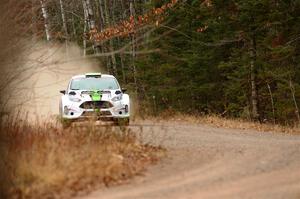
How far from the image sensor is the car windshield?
18.5 meters

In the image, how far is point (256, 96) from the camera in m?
24.2

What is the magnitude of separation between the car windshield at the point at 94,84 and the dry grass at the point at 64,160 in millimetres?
6417

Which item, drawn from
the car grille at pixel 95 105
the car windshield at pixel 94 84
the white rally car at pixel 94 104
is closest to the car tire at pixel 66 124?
the white rally car at pixel 94 104

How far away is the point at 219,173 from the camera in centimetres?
1008

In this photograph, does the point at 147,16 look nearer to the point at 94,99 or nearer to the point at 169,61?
the point at 169,61

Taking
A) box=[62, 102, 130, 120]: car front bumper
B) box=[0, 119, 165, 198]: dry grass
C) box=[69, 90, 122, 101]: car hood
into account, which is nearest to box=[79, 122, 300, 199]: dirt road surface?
box=[0, 119, 165, 198]: dry grass

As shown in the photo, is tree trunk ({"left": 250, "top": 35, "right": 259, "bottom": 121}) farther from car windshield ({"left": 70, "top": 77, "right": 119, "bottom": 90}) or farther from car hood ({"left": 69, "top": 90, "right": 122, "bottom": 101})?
car hood ({"left": 69, "top": 90, "right": 122, "bottom": 101})

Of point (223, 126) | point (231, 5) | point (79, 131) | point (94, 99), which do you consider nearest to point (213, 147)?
point (79, 131)

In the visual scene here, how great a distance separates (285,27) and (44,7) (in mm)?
16408

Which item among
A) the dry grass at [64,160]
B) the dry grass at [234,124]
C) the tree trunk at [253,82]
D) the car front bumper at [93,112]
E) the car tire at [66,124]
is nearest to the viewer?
the dry grass at [64,160]

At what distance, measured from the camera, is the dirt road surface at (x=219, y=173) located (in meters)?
8.83

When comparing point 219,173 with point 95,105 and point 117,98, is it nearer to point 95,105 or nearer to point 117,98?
point 95,105

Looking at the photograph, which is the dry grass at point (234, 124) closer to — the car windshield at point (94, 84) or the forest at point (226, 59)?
the forest at point (226, 59)

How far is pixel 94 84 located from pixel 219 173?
9259 millimetres
